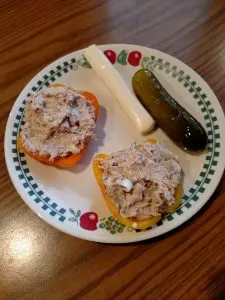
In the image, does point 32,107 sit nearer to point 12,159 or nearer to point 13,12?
point 12,159

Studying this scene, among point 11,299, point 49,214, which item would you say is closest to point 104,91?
point 49,214

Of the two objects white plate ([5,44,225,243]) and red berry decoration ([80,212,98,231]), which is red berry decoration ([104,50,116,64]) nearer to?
white plate ([5,44,225,243])

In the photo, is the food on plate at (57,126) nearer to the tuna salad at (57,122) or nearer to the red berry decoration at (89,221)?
the tuna salad at (57,122)

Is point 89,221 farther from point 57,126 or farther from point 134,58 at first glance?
point 134,58

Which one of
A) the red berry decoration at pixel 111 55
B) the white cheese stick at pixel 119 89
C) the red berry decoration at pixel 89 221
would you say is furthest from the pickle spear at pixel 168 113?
the red berry decoration at pixel 89 221

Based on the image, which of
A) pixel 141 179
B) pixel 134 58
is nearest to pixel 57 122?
pixel 141 179

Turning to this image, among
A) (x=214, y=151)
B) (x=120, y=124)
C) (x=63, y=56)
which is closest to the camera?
(x=214, y=151)

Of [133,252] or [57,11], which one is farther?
[57,11]

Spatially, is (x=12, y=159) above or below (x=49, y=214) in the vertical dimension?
above
